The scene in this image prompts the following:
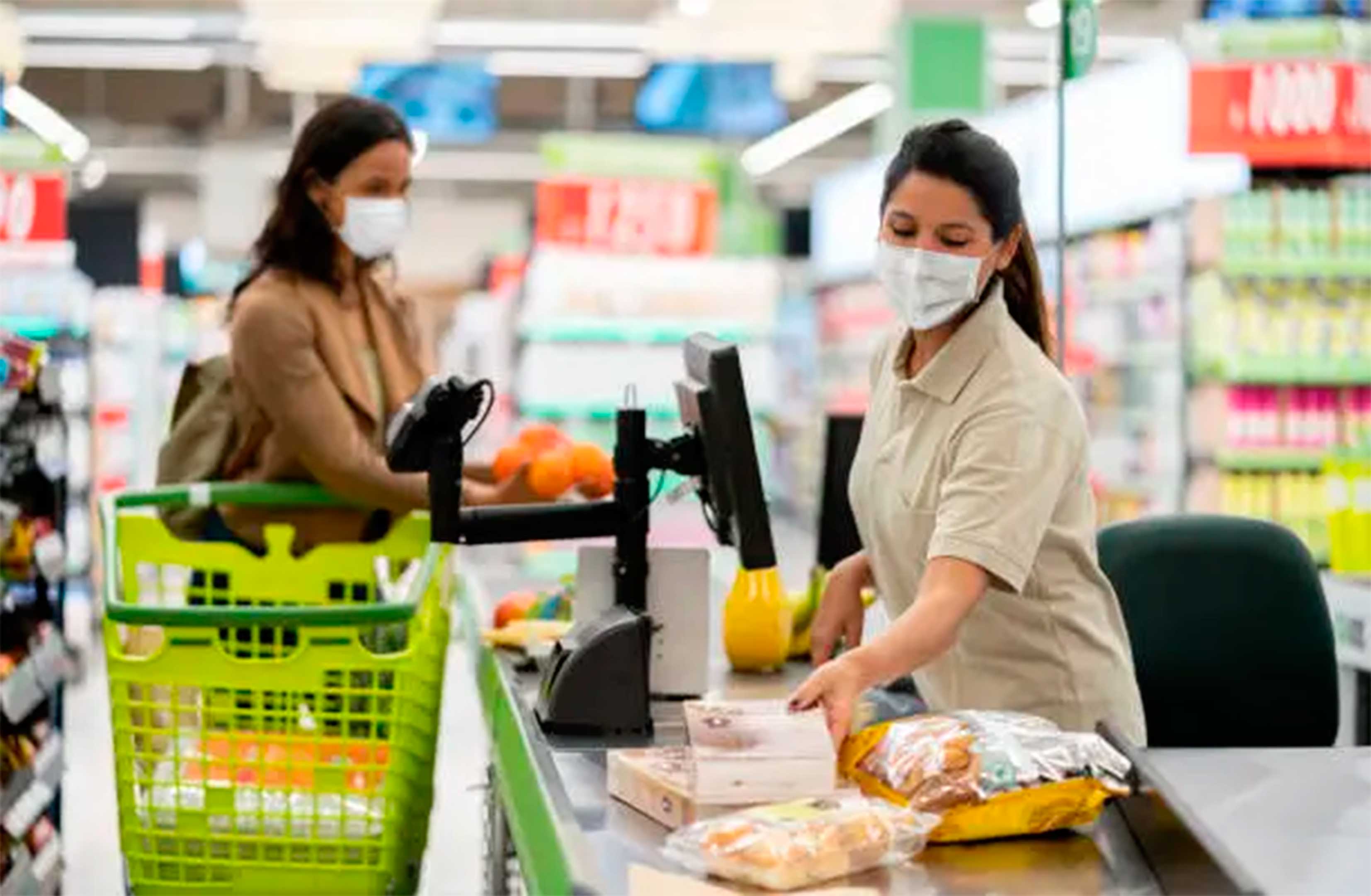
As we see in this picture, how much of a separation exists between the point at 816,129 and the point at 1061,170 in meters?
17.8

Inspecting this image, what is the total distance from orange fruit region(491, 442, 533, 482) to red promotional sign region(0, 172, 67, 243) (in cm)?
894

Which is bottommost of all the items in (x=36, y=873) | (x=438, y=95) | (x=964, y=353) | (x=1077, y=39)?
(x=36, y=873)

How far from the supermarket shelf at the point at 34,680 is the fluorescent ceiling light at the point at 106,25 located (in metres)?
12.8

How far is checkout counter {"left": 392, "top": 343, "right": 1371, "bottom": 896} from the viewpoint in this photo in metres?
1.90

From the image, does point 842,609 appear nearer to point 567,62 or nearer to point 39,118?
point 39,118

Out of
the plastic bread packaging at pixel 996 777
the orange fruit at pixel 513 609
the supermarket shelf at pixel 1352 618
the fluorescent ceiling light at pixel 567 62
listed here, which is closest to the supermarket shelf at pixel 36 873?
the orange fruit at pixel 513 609

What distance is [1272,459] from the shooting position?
8.57 m

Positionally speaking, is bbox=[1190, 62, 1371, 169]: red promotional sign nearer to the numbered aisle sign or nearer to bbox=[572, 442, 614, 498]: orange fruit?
the numbered aisle sign

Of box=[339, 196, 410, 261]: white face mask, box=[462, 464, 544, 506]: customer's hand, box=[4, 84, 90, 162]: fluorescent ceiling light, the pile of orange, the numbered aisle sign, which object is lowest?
box=[462, 464, 544, 506]: customer's hand

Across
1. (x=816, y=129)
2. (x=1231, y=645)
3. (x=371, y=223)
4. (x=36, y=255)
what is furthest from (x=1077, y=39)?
(x=816, y=129)

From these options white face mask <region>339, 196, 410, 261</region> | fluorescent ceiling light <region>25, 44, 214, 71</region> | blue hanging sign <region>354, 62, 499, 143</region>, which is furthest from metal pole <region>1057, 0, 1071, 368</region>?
fluorescent ceiling light <region>25, 44, 214, 71</region>

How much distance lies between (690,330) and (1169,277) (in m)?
3.15

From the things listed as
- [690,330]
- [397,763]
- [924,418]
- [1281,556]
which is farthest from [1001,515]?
[690,330]

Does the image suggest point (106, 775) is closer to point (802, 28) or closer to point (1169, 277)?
point (1169, 277)
